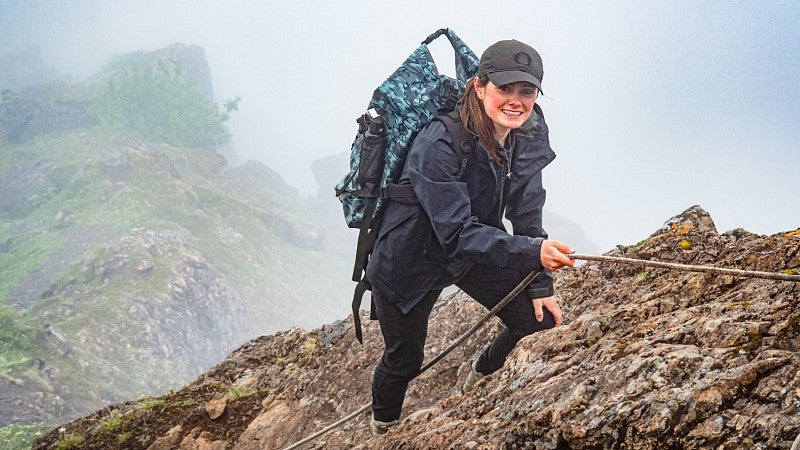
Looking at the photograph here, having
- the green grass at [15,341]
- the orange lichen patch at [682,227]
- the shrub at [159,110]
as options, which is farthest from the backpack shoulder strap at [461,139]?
the shrub at [159,110]

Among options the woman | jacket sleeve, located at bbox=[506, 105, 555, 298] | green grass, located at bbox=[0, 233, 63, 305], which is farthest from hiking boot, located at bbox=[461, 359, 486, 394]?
green grass, located at bbox=[0, 233, 63, 305]

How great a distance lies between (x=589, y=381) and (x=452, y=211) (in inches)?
57.7

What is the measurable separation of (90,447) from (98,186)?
71.8 m

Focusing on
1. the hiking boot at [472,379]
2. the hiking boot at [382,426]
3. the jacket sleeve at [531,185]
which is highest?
the jacket sleeve at [531,185]

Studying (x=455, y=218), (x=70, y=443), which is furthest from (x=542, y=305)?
(x=70, y=443)

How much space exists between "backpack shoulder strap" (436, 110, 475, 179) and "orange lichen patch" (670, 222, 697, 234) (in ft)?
12.1

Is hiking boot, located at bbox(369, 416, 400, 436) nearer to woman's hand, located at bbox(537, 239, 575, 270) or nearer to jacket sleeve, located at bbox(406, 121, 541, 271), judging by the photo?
jacket sleeve, located at bbox(406, 121, 541, 271)

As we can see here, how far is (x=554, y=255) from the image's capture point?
3713 mm

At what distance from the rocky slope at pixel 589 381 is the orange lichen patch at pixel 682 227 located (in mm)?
35

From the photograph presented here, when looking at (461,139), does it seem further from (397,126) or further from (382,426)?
(382,426)

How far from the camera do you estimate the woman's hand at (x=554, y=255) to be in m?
3.70

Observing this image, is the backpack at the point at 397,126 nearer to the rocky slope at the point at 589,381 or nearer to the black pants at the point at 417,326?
the black pants at the point at 417,326

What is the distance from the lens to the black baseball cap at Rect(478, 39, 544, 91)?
4.00 meters

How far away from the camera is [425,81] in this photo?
4.59 metres
